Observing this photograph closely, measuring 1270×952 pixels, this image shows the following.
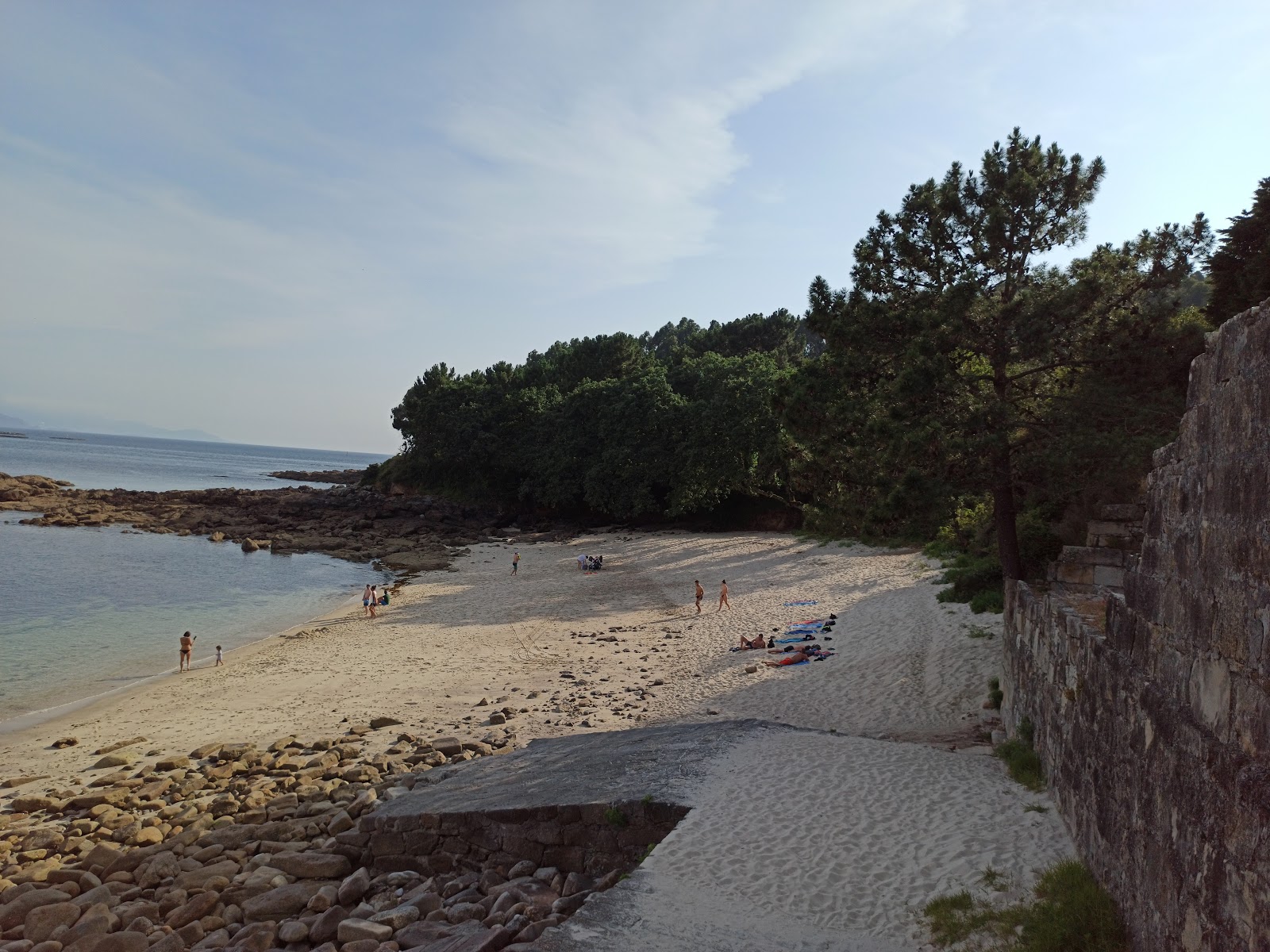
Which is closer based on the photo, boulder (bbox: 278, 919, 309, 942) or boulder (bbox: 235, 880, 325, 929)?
boulder (bbox: 278, 919, 309, 942)

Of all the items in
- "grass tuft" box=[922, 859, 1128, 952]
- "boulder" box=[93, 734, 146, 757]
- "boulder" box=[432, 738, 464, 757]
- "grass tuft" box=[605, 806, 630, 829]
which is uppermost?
"grass tuft" box=[922, 859, 1128, 952]

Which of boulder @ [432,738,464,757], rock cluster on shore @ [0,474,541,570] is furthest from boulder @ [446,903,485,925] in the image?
rock cluster on shore @ [0,474,541,570]

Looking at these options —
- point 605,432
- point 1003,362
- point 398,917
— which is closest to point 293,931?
point 398,917

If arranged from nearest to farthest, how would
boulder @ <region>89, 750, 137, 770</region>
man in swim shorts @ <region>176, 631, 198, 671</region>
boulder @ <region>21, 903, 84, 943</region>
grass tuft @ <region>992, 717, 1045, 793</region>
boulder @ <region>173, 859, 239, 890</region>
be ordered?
boulder @ <region>21, 903, 84, 943</region> < grass tuft @ <region>992, 717, 1045, 793</region> < boulder @ <region>173, 859, 239, 890</region> < boulder @ <region>89, 750, 137, 770</region> < man in swim shorts @ <region>176, 631, 198, 671</region>

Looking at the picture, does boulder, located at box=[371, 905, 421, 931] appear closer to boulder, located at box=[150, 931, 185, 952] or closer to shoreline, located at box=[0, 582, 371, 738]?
boulder, located at box=[150, 931, 185, 952]

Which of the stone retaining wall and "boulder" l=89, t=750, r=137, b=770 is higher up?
the stone retaining wall

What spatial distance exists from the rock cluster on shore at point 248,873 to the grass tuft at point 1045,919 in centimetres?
347

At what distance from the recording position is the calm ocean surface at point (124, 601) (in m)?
21.2

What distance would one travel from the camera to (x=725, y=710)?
49.6ft

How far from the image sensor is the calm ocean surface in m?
21.2

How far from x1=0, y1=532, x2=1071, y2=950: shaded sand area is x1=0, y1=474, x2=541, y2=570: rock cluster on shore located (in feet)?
40.1

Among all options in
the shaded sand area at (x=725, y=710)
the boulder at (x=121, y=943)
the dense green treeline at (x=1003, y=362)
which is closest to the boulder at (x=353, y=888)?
the boulder at (x=121, y=943)

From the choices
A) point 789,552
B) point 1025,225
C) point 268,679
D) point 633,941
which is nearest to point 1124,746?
point 633,941

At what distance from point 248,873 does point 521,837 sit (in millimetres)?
3418
